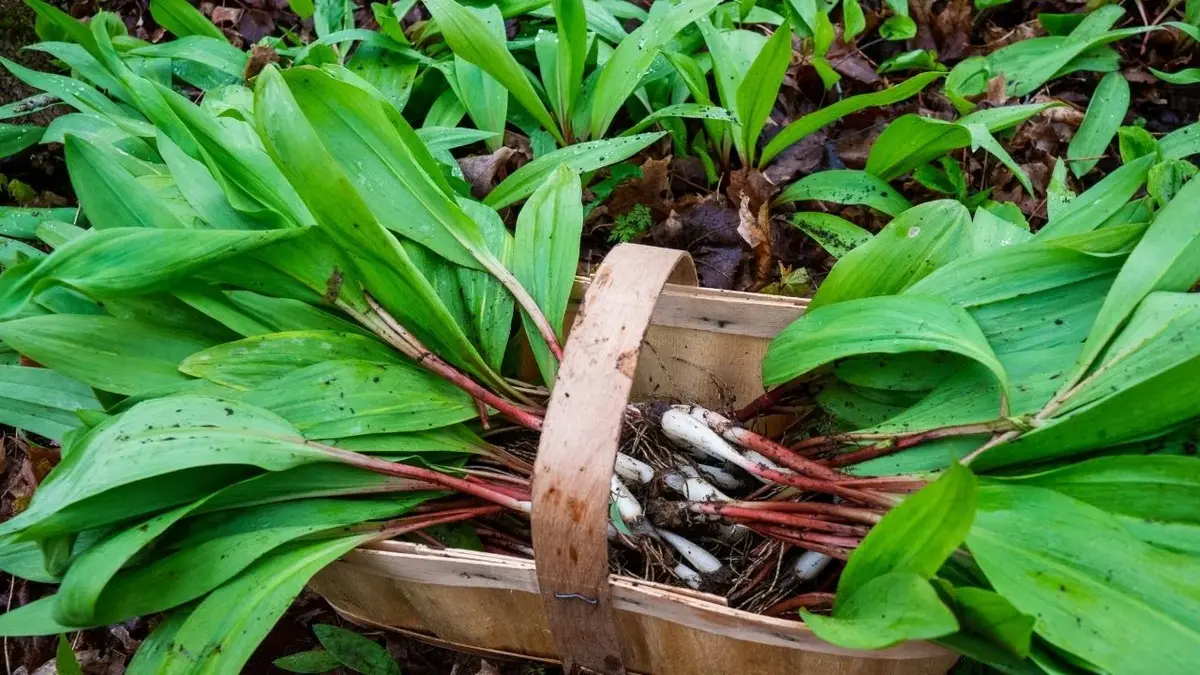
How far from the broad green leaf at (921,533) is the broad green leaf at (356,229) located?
510mm

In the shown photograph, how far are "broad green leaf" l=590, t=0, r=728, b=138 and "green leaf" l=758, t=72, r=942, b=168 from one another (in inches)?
9.7

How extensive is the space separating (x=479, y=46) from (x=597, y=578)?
3.17 feet

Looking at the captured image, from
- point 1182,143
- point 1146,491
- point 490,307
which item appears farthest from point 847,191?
point 1146,491

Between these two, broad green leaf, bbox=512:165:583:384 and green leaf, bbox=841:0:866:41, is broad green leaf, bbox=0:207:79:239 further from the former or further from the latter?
green leaf, bbox=841:0:866:41

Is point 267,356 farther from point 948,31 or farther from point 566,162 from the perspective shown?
point 948,31

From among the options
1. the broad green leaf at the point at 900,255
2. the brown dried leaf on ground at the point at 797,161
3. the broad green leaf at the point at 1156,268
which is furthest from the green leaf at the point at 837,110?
the broad green leaf at the point at 1156,268

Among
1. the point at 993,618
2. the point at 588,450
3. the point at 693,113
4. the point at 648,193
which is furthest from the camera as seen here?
the point at 648,193

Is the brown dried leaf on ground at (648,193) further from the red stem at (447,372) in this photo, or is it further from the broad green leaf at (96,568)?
the broad green leaf at (96,568)

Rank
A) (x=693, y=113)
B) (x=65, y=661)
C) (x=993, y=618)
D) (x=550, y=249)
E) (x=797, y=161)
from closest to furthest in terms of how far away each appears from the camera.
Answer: (x=993, y=618)
(x=65, y=661)
(x=550, y=249)
(x=693, y=113)
(x=797, y=161)

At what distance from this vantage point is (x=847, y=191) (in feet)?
4.81

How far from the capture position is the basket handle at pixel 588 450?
0.79 metres

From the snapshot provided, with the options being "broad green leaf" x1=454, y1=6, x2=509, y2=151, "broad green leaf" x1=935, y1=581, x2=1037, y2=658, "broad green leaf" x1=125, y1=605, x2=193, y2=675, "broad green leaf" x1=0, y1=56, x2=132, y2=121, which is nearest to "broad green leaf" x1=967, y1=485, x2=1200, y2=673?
"broad green leaf" x1=935, y1=581, x2=1037, y2=658

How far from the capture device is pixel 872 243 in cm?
101

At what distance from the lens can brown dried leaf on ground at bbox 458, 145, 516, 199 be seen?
1.51 m
